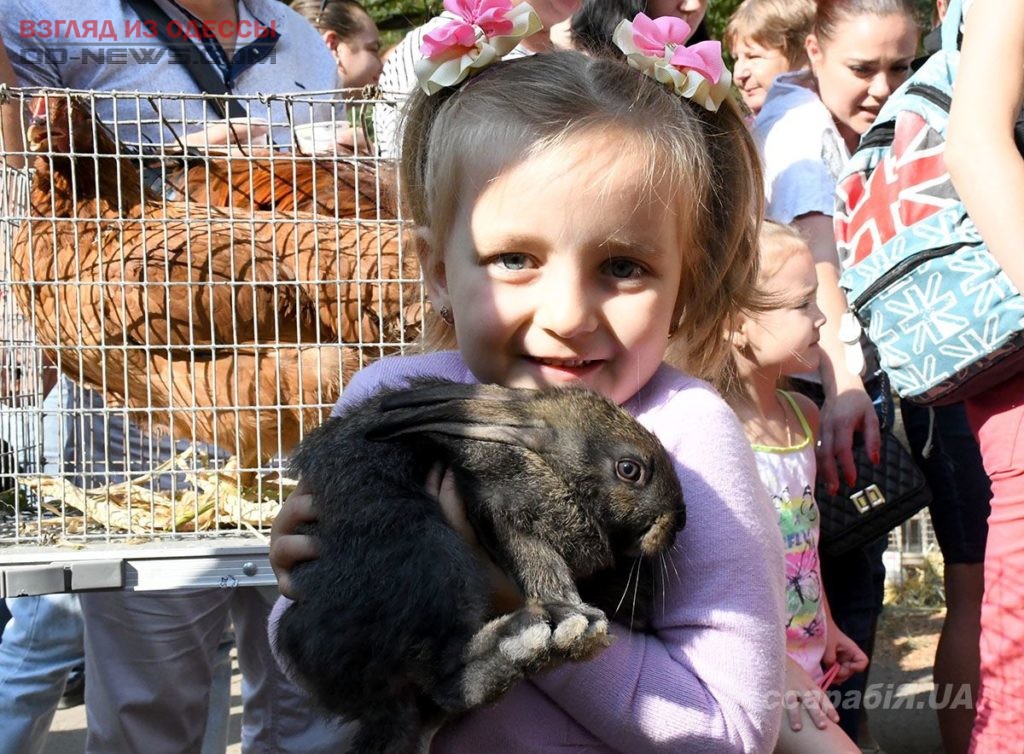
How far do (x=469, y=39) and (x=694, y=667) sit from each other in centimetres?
112

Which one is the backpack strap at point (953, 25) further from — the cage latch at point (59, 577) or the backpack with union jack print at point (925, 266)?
the cage latch at point (59, 577)

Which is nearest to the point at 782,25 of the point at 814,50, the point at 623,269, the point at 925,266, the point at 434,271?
the point at 814,50

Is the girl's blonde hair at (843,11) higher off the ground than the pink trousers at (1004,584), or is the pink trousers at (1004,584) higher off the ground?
the girl's blonde hair at (843,11)

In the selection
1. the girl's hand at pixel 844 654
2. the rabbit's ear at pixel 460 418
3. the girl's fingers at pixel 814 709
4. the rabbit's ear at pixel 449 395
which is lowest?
the girl's hand at pixel 844 654

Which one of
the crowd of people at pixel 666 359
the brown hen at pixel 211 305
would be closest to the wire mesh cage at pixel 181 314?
the brown hen at pixel 211 305

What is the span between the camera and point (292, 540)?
1.66 meters

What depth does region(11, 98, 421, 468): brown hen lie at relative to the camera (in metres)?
2.96

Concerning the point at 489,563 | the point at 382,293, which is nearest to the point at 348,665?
the point at 489,563

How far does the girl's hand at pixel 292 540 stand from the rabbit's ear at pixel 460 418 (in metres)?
0.19

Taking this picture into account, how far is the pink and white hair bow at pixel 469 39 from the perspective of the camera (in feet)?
6.48

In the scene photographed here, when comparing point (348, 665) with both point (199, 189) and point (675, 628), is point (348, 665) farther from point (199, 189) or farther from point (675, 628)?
point (199, 189)

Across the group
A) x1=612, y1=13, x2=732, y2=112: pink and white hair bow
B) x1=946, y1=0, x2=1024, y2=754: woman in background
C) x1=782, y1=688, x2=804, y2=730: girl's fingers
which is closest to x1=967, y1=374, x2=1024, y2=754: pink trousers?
x1=946, y1=0, x2=1024, y2=754: woman in background

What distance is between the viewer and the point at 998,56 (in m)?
2.53

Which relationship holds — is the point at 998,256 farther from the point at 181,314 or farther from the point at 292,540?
the point at 181,314
